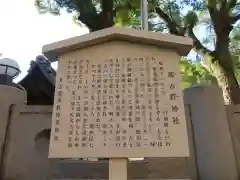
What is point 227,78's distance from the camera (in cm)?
709

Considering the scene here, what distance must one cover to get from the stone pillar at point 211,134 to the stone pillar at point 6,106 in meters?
2.65

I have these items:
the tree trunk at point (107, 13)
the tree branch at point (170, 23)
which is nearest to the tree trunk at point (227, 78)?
the tree branch at point (170, 23)

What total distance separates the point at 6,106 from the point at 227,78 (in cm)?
496

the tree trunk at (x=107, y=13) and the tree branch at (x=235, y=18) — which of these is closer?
the tree trunk at (x=107, y=13)

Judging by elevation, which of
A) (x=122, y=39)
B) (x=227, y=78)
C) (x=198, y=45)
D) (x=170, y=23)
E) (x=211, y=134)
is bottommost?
(x=211, y=134)

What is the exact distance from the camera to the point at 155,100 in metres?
3.20

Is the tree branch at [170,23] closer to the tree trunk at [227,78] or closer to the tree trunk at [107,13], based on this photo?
the tree trunk at [227,78]

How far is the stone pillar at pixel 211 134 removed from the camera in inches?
169

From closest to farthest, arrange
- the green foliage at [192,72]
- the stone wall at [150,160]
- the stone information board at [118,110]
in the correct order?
the stone information board at [118,110], the stone wall at [150,160], the green foliage at [192,72]

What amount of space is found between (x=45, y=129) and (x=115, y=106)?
176 cm

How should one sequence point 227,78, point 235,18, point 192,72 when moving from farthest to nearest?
1. point 192,72
2. point 235,18
3. point 227,78

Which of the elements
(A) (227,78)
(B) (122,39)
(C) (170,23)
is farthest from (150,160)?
(C) (170,23)

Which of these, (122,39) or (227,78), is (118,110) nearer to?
(122,39)

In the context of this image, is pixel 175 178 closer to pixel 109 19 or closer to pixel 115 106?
pixel 115 106
